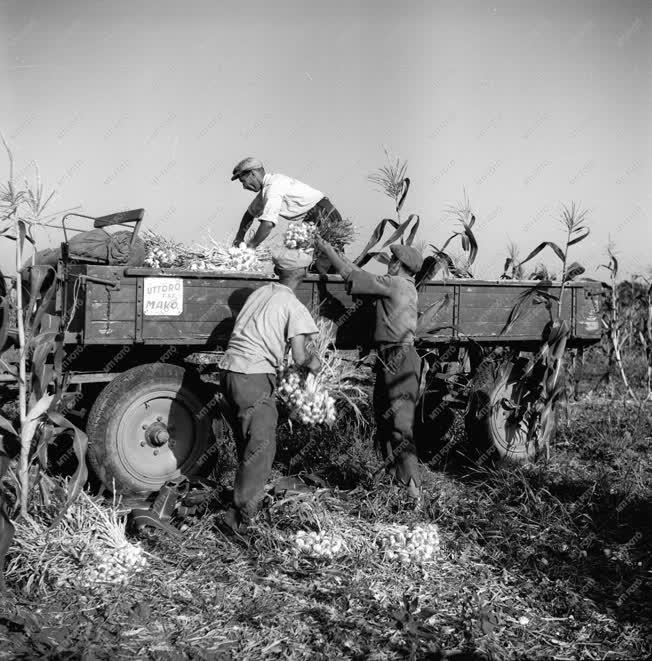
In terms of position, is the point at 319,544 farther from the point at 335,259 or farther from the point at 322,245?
the point at 322,245

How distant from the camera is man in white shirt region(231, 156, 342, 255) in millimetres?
6328

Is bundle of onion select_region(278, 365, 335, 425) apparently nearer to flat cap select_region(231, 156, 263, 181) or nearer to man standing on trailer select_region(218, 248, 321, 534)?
man standing on trailer select_region(218, 248, 321, 534)

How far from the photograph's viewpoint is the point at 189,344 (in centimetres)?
554

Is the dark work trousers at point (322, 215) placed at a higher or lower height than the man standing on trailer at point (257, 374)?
higher

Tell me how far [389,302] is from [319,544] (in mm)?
2081

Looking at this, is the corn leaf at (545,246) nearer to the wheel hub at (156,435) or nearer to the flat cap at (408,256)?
the flat cap at (408,256)

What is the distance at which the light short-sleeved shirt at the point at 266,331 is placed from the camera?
494 cm

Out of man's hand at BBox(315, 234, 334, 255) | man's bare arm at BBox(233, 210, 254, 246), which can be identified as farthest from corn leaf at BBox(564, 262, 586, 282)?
man's bare arm at BBox(233, 210, 254, 246)

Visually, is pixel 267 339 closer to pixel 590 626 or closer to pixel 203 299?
pixel 203 299

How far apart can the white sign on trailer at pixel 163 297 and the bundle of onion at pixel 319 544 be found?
1953 millimetres

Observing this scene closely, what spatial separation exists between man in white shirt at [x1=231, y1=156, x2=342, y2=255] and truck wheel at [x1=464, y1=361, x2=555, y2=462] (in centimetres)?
208

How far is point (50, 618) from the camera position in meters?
3.64

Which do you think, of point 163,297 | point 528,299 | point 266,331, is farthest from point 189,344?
point 528,299

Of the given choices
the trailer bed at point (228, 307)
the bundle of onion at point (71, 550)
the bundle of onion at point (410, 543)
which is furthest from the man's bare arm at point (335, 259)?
the bundle of onion at point (71, 550)
